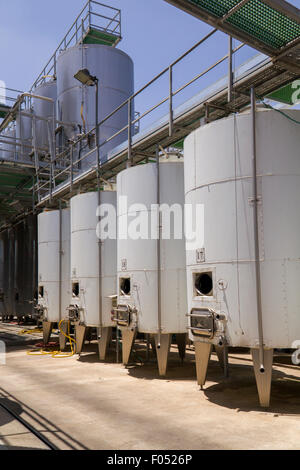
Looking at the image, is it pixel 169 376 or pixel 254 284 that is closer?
pixel 254 284

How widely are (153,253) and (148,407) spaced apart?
3769mm

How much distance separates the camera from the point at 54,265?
15586 millimetres

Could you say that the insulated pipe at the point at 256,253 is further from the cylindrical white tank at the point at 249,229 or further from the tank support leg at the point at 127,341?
the tank support leg at the point at 127,341

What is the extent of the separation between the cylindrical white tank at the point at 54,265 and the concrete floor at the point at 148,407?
149 inches

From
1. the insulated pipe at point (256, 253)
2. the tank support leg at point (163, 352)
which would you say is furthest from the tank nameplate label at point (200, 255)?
the tank support leg at point (163, 352)

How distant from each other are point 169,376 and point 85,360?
3459mm

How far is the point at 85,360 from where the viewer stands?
12383mm

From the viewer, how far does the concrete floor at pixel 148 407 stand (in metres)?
5.49

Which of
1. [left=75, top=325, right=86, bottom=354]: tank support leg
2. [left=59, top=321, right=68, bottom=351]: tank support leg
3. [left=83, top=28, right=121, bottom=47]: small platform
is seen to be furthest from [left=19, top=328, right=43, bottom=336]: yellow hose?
[left=83, top=28, right=121, bottom=47]: small platform

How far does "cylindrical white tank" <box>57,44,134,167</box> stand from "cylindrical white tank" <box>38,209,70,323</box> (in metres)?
5.68

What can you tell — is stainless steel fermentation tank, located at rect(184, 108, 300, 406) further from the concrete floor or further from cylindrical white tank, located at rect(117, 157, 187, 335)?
cylindrical white tank, located at rect(117, 157, 187, 335)

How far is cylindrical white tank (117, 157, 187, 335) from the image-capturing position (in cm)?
980

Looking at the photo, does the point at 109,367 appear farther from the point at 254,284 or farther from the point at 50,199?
the point at 50,199

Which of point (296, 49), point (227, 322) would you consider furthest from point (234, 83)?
point (227, 322)
